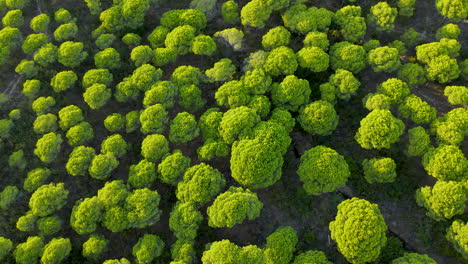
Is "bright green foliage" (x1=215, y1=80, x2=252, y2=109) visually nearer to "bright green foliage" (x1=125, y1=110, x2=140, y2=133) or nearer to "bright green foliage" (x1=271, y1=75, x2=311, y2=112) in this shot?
"bright green foliage" (x1=271, y1=75, x2=311, y2=112)

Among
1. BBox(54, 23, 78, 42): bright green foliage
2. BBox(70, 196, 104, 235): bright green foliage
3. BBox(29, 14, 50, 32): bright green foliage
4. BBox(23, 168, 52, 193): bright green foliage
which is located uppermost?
BBox(29, 14, 50, 32): bright green foliage

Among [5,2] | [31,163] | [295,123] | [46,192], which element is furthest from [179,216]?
[5,2]

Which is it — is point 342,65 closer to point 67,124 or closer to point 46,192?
point 67,124

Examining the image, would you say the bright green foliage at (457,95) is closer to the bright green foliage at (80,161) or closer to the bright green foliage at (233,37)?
the bright green foliage at (233,37)

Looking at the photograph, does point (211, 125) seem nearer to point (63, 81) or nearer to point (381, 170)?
point (381, 170)

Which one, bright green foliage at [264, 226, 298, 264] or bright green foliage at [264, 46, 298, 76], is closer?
bright green foliage at [264, 226, 298, 264]

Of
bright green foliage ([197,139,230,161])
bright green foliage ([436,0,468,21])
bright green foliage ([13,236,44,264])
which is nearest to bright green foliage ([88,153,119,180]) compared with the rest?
bright green foliage ([13,236,44,264])
